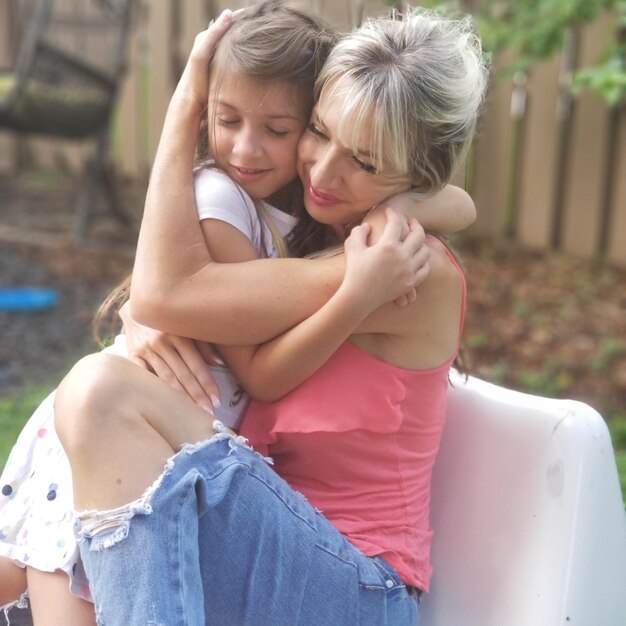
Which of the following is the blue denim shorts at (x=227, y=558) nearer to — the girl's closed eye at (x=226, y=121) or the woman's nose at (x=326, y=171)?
the woman's nose at (x=326, y=171)

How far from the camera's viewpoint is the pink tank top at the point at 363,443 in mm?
1637

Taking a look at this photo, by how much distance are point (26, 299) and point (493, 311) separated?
2083 millimetres

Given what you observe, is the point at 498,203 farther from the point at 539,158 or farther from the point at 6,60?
the point at 6,60

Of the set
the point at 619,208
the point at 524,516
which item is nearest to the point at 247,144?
the point at 524,516

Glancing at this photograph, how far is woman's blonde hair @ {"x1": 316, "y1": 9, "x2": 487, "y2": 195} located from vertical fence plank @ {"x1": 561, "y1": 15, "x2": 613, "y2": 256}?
3452 mm

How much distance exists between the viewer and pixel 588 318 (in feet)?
14.7

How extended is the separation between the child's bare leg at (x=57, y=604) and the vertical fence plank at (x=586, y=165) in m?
4.00

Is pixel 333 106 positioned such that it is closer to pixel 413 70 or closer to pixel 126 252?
pixel 413 70

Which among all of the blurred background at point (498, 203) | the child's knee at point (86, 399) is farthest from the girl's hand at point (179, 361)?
the blurred background at point (498, 203)

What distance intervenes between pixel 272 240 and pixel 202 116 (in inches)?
10.0

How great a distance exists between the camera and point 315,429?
63.9 inches

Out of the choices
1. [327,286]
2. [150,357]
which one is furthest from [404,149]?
[150,357]

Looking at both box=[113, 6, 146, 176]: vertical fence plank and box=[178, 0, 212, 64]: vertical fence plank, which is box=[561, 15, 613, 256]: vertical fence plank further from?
box=[113, 6, 146, 176]: vertical fence plank

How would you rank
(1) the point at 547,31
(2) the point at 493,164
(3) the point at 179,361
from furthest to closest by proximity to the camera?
(2) the point at 493,164, (1) the point at 547,31, (3) the point at 179,361
